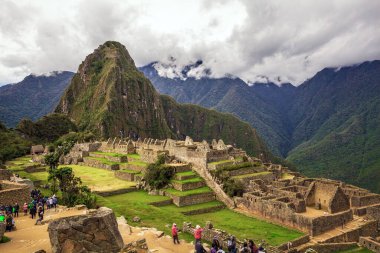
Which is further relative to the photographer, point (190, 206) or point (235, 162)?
point (235, 162)

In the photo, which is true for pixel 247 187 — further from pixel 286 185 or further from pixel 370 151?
pixel 370 151

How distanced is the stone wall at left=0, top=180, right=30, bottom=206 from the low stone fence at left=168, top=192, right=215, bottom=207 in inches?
613

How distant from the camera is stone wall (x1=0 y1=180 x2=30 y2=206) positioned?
20.1 metres

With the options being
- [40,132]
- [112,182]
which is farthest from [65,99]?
[112,182]

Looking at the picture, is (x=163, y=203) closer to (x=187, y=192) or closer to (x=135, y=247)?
(x=187, y=192)

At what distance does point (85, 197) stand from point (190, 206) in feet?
36.8

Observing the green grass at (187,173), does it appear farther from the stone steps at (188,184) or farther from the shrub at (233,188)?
the shrub at (233,188)

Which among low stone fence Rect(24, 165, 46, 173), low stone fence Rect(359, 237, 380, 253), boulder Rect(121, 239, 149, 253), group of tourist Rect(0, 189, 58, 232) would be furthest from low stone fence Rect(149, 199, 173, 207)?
low stone fence Rect(24, 165, 46, 173)

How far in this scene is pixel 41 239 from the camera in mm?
14719

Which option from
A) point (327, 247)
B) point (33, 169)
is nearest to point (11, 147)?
point (33, 169)

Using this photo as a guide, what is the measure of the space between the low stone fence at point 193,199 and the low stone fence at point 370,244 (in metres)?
14.4

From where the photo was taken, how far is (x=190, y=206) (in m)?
34.1

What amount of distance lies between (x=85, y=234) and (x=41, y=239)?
389cm

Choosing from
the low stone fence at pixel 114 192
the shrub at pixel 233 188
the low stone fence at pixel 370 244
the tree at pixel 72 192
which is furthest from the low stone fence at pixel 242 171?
the tree at pixel 72 192
